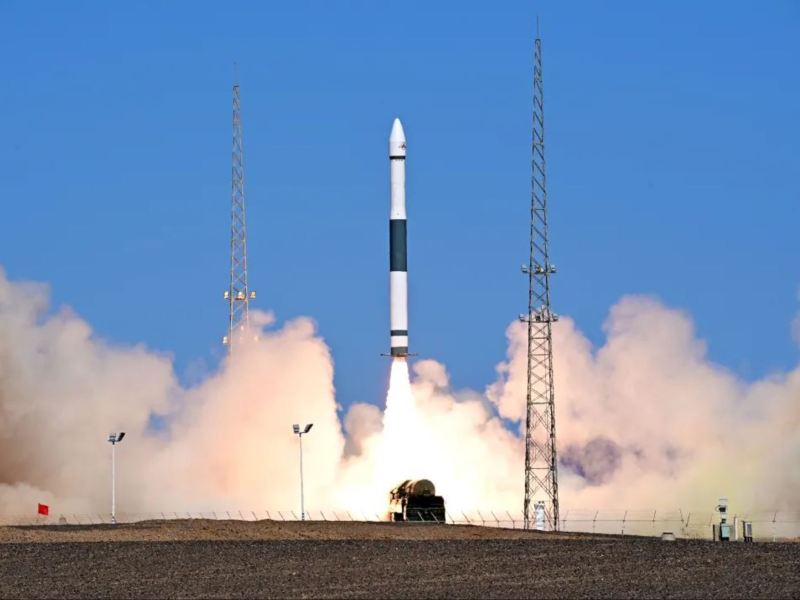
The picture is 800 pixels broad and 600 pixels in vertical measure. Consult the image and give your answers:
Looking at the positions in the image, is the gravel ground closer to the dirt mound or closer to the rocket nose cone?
the dirt mound

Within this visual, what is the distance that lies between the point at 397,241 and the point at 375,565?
31346mm

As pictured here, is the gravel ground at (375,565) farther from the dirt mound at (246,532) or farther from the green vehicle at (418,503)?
the green vehicle at (418,503)

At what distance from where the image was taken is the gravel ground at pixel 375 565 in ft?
185

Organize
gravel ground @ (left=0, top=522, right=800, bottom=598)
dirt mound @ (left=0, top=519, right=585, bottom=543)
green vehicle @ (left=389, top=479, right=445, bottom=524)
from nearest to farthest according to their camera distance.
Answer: gravel ground @ (left=0, top=522, right=800, bottom=598)
dirt mound @ (left=0, top=519, right=585, bottom=543)
green vehicle @ (left=389, top=479, right=445, bottom=524)

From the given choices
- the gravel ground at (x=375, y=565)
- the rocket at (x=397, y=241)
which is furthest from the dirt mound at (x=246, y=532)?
the rocket at (x=397, y=241)

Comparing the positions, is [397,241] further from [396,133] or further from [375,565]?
[375,565]

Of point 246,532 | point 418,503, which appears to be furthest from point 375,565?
point 418,503

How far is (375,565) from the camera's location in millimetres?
63281

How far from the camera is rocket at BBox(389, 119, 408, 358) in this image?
9281 cm

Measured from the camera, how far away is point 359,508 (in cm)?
9956

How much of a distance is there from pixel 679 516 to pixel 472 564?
39674 mm

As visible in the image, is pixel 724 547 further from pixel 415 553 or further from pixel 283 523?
pixel 283 523

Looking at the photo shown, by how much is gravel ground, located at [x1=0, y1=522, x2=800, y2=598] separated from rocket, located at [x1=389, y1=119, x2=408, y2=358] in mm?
15758

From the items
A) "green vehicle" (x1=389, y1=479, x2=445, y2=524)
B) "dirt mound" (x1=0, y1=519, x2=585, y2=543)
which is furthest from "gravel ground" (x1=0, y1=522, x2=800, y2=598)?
"green vehicle" (x1=389, y1=479, x2=445, y2=524)
